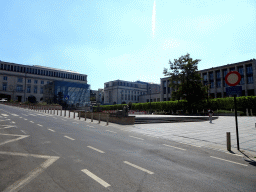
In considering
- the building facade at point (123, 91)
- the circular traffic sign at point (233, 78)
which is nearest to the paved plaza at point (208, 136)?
the circular traffic sign at point (233, 78)

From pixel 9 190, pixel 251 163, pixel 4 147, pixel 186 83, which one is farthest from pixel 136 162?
pixel 186 83

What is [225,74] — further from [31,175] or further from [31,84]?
[31,84]

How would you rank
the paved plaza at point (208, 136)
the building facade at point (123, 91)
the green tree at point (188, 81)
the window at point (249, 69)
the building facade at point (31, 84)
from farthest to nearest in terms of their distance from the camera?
the building facade at point (123, 91)
the building facade at point (31, 84)
the window at point (249, 69)
the green tree at point (188, 81)
the paved plaza at point (208, 136)

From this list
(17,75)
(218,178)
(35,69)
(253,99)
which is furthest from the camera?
(35,69)

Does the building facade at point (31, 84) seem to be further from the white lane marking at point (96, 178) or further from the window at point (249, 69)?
the white lane marking at point (96, 178)

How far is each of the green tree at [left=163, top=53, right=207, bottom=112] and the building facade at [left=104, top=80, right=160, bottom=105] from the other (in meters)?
88.2

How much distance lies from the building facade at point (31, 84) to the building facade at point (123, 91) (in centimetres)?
3596

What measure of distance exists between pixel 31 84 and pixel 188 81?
317 feet

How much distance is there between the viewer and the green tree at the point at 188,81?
35.9m

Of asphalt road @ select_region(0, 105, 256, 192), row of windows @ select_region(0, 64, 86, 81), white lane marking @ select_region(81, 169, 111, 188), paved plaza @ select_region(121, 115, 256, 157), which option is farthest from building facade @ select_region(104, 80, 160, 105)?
white lane marking @ select_region(81, 169, 111, 188)

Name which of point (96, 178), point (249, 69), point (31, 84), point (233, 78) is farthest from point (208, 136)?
point (31, 84)

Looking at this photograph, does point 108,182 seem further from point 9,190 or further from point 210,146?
point 210,146

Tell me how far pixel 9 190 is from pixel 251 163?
6.62 metres

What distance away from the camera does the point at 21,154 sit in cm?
573
